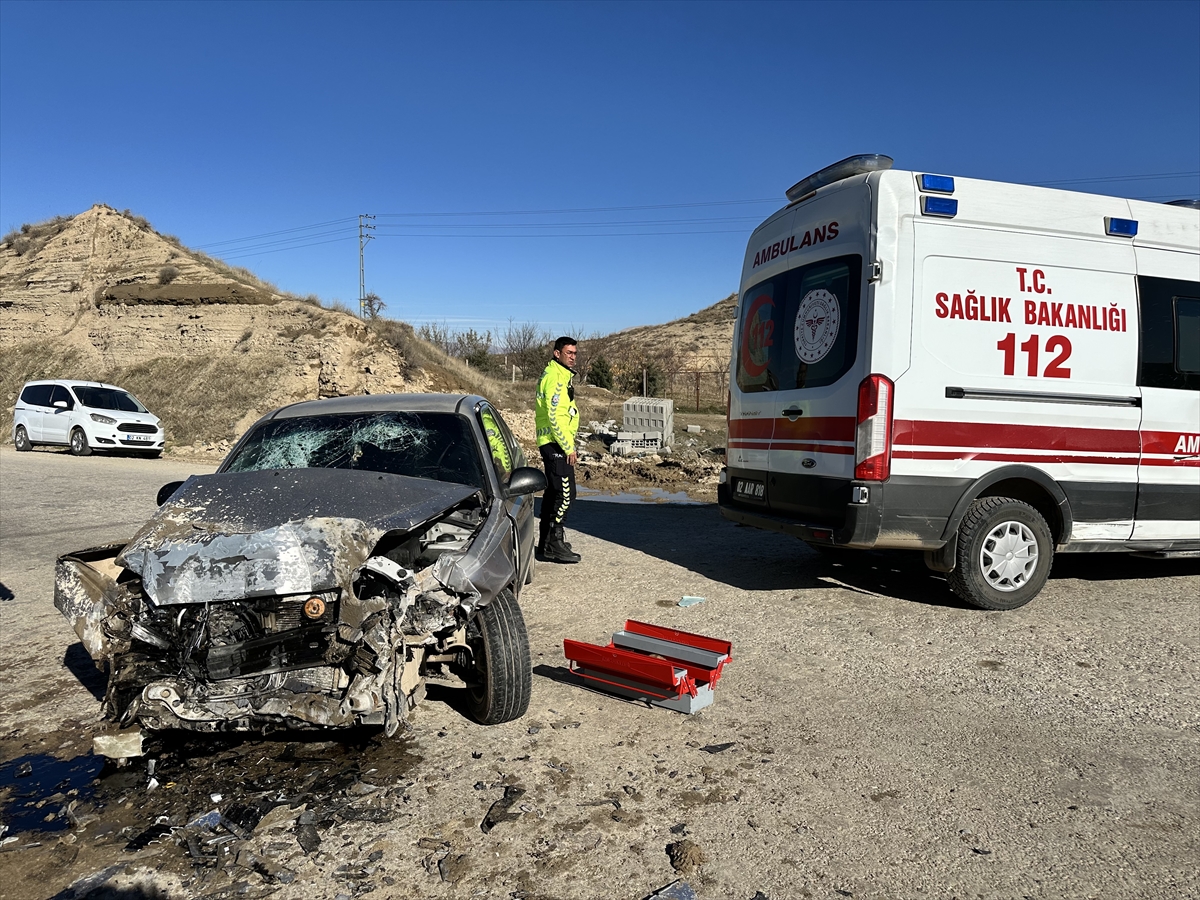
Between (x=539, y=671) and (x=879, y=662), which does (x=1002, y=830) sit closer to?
(x=879, y=662)

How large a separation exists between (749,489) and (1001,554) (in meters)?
1.84

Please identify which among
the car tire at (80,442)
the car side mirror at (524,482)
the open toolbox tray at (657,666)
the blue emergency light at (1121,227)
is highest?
the blue emergency light at (1121,227)

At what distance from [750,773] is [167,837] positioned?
7.19ft

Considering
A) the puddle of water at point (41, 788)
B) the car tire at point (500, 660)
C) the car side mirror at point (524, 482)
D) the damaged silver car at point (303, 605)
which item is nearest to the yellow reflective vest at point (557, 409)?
the car side mirror at point (524, 482)

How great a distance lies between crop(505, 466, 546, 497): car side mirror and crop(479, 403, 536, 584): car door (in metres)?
0.06

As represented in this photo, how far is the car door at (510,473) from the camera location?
4594mm

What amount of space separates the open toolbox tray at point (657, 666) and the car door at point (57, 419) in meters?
18.1

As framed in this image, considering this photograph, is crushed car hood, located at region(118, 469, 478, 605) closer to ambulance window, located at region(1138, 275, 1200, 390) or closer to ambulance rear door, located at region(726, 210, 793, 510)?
ambulance rear door, located at region(726, 210, 793, 510)

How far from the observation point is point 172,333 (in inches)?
1033

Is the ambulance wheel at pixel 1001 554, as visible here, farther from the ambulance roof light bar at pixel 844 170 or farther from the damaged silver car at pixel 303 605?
the damaged silver car at pixel 303 605

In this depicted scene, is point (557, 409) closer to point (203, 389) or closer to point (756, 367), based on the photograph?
Answer: point (756, 367)

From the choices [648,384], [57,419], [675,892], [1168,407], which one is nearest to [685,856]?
[675,892]

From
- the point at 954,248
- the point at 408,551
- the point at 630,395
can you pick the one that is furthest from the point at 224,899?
the point at 630,395

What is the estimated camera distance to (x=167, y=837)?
8.98 feet
